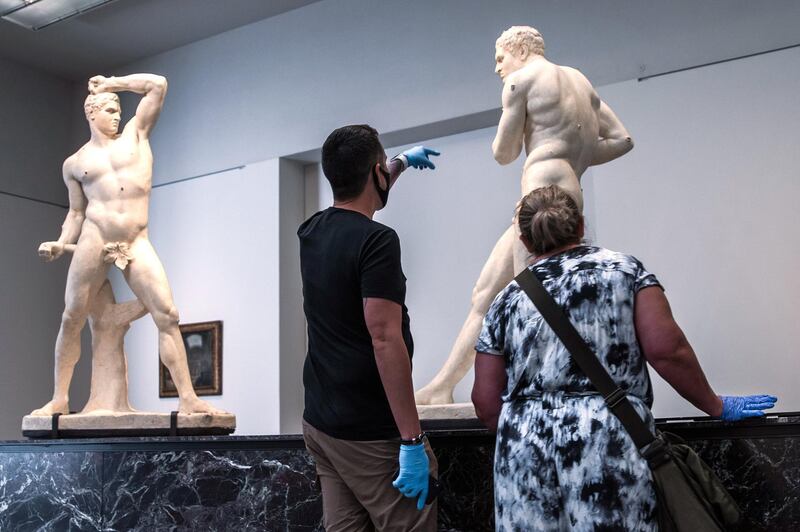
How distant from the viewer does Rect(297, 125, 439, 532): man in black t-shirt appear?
2.65 meters

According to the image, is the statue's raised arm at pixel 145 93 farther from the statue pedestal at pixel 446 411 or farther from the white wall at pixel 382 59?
the statue pedestal at pixel 446 411

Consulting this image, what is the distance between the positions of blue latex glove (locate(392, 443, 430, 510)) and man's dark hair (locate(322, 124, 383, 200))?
79 centimetres

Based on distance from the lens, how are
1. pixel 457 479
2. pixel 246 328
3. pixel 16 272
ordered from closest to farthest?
pixel 457 479 → pixel 246 328 → pixel 16 272

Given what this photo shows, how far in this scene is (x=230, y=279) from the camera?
9219 mm

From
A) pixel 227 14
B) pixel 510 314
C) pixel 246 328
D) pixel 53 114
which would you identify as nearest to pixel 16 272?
pixel 53 114

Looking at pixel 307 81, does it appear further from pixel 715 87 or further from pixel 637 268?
pixel 637 268

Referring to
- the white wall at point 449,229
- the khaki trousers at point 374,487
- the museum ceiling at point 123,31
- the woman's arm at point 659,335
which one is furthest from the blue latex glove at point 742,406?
the museum ceiling at point 123,31

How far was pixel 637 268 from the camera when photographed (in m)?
2.53

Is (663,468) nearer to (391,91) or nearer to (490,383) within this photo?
(490,383)

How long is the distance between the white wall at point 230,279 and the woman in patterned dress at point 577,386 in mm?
6308

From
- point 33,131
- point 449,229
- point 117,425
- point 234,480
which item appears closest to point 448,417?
point 234,480

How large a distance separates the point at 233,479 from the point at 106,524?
3.34 ft

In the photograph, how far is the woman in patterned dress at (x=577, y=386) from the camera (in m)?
2.39

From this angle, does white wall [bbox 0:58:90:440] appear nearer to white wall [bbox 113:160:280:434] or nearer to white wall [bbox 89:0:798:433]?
white wall [bbox 113:160:280:434]
